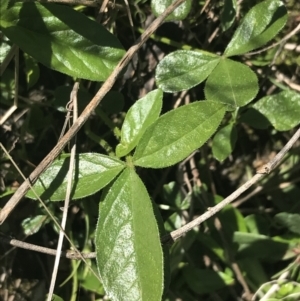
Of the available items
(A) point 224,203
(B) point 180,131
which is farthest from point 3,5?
(A) point 224,203

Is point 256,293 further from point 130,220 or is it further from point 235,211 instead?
point 130,220

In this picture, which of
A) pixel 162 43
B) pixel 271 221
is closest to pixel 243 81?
pixel 162 43

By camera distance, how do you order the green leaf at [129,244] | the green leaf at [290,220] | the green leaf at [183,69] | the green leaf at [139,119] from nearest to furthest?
the green leaf at [129,244], the green leaf at [139,119], the green leaf at [183,69], the green leaf at [290,220]

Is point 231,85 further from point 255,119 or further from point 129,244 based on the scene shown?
point 129,244

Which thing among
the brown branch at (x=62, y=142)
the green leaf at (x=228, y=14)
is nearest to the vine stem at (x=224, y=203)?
the brown branch at (x=62, y=142)

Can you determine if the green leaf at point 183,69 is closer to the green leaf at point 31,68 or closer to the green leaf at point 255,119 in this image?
the green leaf at point 255,119

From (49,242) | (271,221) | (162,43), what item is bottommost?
(49,242)

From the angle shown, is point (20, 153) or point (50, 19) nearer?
point (50, 19)
